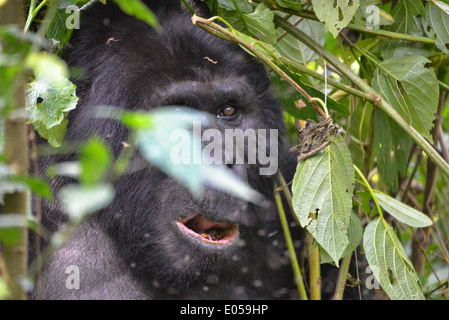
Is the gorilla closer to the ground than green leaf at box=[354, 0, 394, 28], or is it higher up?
closer to the ground

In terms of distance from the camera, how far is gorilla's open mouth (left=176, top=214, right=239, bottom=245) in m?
2.11

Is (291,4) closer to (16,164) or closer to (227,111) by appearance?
(227,111)

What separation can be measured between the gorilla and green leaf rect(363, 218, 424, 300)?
0.47 metres

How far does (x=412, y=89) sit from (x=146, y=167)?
1.10 meters

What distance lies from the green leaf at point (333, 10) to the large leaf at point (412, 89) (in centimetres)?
37

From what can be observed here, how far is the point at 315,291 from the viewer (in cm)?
251

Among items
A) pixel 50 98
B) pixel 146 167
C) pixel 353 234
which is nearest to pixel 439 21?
pixel 353 234

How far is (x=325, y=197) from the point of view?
1.75 metres

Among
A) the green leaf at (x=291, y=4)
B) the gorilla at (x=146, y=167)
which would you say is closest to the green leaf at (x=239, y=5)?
the green leaf at (x=291, y=4)

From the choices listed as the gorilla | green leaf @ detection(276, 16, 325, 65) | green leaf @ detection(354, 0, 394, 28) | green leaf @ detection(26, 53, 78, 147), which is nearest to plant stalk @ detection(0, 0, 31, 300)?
green leaf @ detection(26, 53, 78, 147)

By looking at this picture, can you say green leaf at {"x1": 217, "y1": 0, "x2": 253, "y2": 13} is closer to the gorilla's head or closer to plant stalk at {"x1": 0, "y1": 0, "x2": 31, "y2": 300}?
the gorilla's head

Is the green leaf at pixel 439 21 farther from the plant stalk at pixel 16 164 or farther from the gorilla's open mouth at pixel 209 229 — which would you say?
the plant stalk at pixel 16 164
